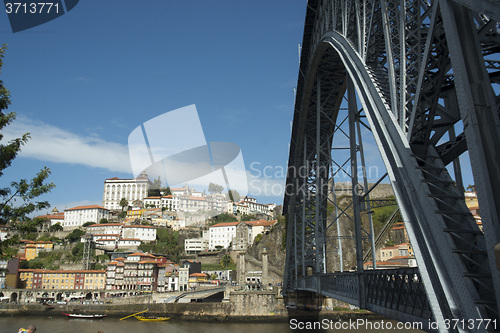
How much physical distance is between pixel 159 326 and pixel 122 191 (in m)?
93.1

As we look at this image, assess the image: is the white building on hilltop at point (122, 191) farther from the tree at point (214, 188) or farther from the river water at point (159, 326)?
the river water at point (159, 326)

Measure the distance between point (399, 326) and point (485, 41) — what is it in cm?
3045

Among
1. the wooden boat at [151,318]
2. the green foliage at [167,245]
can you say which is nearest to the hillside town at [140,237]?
the green foliage at [167,245]

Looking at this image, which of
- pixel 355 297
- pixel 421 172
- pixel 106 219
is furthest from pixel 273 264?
pixel 106 219

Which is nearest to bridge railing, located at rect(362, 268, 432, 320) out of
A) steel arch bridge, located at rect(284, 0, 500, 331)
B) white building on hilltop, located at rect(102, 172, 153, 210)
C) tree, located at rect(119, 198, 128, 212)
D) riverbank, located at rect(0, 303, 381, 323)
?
steel arch bridge, located at rect(284, 0, 500, 331)

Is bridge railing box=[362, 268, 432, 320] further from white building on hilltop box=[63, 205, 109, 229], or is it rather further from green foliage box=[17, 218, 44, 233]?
white building on hilltop box=[63, 205, 109, 229]

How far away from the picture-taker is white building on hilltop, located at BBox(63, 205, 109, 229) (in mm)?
100550

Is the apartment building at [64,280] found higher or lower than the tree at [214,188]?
lower

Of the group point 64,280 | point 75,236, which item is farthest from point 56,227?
point 64,280

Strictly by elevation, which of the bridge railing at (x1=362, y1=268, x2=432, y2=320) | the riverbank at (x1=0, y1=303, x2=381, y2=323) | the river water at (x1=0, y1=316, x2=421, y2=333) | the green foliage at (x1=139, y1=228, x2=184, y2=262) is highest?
the green foliage at (x1=139, y1=228, x2=184, y2=262)

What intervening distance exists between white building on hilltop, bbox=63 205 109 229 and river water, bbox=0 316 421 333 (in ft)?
194

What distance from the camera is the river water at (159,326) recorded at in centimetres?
3322

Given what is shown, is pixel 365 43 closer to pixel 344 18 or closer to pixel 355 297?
pixel 344 18

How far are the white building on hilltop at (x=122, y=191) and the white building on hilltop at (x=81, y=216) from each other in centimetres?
2017
